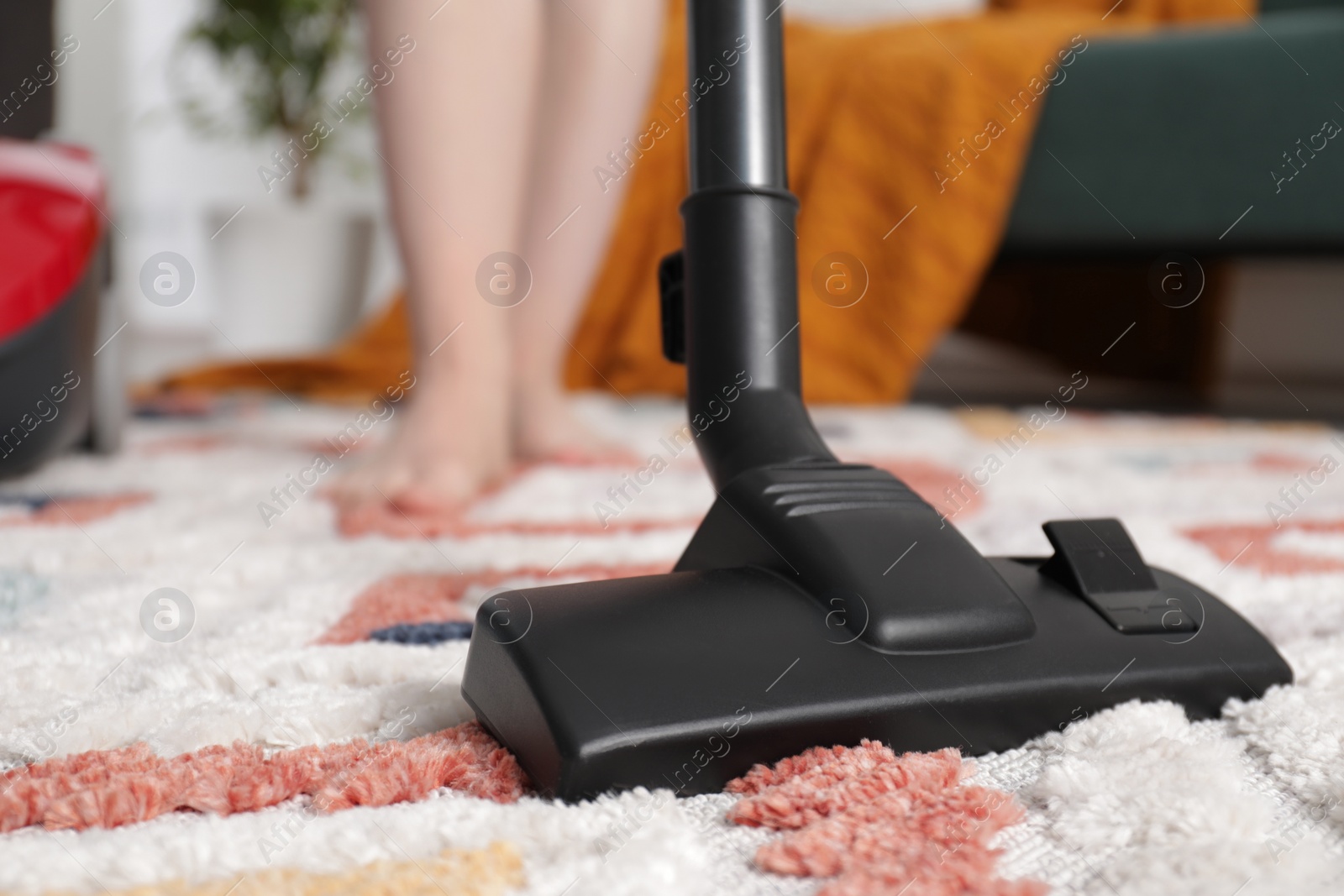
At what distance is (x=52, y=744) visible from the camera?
33cm

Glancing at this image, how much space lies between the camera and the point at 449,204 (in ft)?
2.55

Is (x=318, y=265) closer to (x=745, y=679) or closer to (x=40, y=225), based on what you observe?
(x=40, y=225)

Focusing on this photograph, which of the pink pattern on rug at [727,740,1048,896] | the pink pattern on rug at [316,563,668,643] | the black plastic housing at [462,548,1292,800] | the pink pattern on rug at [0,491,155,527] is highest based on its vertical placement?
the black plastic housing at [462,548,1292,800]

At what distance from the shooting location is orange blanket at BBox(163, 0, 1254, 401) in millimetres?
1507

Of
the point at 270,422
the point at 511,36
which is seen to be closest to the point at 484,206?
the point at 511,36

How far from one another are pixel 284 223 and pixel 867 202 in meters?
1.16

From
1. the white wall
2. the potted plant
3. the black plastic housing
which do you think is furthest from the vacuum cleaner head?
the white wall

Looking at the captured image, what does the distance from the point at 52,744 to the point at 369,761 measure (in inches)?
4.1

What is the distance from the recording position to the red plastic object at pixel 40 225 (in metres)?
0.79

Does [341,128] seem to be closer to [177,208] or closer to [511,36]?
[177,208]

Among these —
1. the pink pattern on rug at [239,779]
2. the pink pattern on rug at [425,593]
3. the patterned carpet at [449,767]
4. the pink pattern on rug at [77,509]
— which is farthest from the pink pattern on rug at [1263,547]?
the pink pattern on rug at [77,509]

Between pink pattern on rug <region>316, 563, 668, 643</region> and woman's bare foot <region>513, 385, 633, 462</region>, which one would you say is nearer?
pink pattern on rug <region>316, 563, 668, 643</region>

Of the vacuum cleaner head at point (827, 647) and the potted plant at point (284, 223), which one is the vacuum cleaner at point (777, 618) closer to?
the vacuum cleaner head at point (827, 647)

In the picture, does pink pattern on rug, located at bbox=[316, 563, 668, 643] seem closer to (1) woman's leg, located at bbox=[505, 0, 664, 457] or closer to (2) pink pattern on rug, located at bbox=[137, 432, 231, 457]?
(1) woman's leg, located at bbox=[505, 0, 664, 457]
